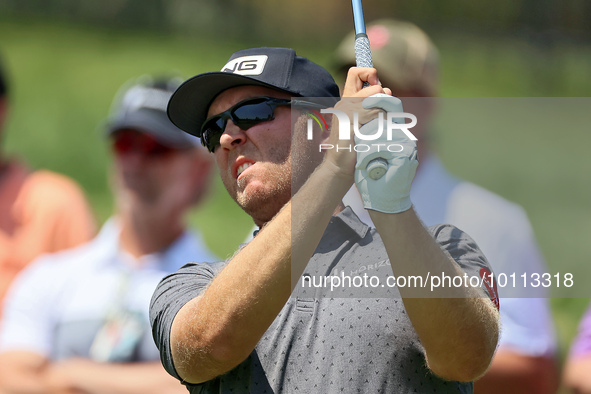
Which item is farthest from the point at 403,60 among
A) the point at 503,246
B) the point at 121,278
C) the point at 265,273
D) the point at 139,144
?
the point at 265,273

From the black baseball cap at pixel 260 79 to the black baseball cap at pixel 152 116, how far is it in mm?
1601

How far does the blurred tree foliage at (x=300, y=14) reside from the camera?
7.10m

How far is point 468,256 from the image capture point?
1.60 m

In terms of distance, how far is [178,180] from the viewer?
3.64 m

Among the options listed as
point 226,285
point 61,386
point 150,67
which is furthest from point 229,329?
point 150,67

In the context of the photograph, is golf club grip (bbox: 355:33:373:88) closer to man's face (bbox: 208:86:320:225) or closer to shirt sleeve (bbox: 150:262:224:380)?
man's face (bbox: 208:86:320:225)

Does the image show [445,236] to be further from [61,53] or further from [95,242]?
[61,53]

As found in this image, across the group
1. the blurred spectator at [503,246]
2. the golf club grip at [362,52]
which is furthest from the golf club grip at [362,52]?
the blurred spectator at [503,246]

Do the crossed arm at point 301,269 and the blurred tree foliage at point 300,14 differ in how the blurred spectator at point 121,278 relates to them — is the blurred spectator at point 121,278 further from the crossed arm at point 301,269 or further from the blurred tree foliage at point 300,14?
the blurred tree foliage at point 300,14

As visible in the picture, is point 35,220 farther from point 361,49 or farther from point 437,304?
point 437,304

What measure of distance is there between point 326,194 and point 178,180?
231 centimetres

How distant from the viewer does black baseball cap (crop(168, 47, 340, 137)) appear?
1.83 meters

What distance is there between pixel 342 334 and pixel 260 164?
1.45ft

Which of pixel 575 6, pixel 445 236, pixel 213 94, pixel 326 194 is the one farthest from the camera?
pixel 575 6
